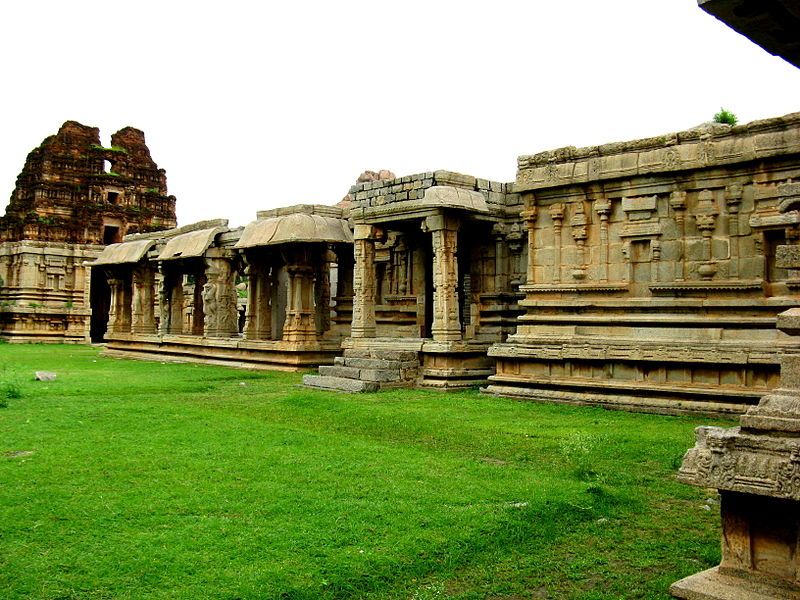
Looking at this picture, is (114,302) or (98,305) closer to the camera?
(114,302)

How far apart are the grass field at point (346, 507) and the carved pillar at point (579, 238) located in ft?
10.9

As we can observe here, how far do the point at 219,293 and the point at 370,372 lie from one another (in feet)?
32.4

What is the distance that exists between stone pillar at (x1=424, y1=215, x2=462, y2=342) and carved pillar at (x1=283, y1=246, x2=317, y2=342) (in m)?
5.22

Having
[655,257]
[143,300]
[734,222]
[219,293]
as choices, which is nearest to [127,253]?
[143,300]

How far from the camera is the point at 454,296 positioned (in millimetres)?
15453

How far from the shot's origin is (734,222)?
1174cm

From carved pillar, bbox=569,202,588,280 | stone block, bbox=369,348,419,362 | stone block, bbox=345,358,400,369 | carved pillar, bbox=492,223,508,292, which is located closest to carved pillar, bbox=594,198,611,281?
carved pillar, bbox=569,202,588,280

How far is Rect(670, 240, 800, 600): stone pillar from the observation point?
12.6ft

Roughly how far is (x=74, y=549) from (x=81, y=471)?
93.2 inches

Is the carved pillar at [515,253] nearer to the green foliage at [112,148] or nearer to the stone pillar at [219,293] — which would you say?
the stone pillar at [219,293]

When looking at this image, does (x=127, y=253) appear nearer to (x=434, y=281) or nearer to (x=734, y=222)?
(x=434, y=281)

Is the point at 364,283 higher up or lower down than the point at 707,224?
lower down

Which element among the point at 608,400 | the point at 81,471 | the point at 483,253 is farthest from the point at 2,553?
the point at 483,253

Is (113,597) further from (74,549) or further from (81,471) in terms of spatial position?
(81,471)
